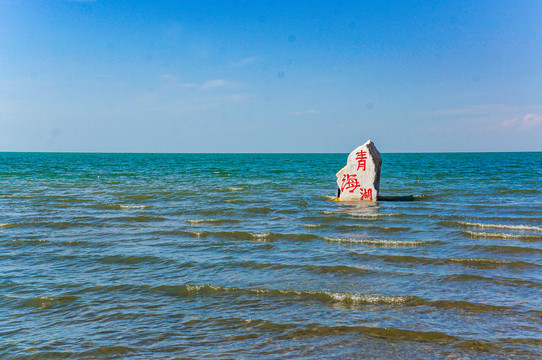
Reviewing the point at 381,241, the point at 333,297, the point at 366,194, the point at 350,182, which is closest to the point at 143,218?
the point at 381,241

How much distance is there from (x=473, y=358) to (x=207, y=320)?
348cm

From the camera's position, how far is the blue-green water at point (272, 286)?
5781 mm

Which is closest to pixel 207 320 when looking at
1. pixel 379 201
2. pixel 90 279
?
pixel 90 279

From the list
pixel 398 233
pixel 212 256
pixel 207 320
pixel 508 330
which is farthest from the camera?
pixel 398 233

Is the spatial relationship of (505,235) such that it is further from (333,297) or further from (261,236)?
(333,297)

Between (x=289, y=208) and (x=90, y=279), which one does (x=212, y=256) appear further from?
(x=289, y=208)

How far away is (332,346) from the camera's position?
570cm

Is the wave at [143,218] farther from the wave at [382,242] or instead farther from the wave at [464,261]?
the wave at [464,261]

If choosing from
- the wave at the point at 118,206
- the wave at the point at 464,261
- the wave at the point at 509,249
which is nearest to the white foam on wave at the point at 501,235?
the wave at the point at 509,249

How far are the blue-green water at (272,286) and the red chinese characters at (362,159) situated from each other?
3981mm

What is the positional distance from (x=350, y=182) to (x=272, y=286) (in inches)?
518

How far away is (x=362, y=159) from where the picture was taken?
1998 centimetres

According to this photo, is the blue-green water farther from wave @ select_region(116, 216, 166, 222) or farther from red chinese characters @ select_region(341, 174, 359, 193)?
red chinese characters @ select_region(341, 174, 359, 193)

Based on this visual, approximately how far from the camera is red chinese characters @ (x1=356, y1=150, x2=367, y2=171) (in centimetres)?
1994
